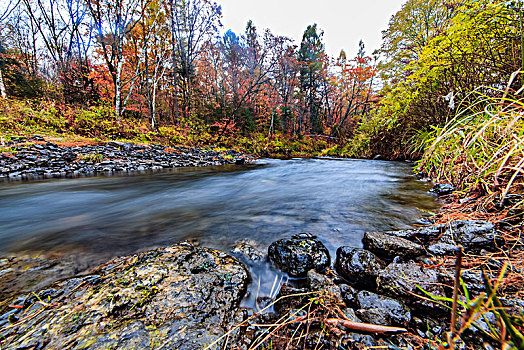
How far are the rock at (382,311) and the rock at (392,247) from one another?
632 millimetres

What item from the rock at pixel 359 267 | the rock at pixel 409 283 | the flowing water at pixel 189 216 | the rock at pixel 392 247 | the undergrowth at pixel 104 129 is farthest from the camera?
the undergrowth at pixel 104 129

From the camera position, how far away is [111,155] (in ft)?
26.1

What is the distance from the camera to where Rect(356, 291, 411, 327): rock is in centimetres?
117

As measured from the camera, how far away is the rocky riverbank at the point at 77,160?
5984 mm

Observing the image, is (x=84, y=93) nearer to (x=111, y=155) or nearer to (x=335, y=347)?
(x=111, y=155)

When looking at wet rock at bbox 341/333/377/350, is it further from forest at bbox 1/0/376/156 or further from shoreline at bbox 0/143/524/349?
forest at bbox 1/0/376/156

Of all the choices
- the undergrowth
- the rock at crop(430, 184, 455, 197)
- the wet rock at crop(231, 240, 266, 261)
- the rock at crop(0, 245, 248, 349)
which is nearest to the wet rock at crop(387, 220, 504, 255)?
the wet rock at crop(231, 240, 266, 261)

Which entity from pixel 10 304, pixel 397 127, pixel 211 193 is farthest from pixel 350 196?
pixel 397 127

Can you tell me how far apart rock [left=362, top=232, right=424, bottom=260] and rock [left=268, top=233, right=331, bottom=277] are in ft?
1.58

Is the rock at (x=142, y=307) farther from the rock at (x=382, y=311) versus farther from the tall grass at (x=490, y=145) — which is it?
the tall grass at (x=490, y=145)

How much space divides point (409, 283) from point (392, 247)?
515 mm

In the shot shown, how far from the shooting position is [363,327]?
112cm

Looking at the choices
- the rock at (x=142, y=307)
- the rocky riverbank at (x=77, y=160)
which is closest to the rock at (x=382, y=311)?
the rock at (x=142, y=307)

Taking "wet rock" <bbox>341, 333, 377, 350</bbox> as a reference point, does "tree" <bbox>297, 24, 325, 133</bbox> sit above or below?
above
